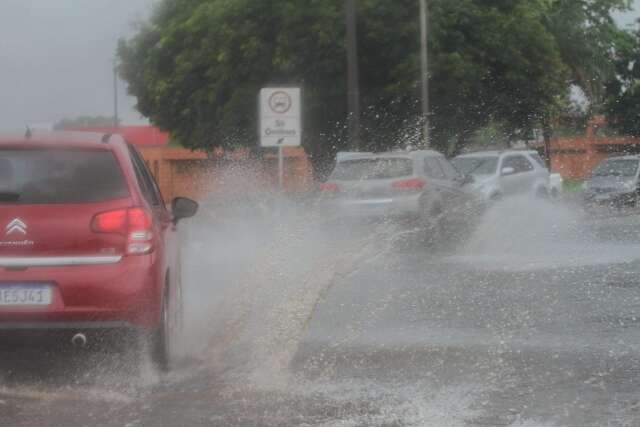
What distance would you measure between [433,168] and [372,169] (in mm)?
983

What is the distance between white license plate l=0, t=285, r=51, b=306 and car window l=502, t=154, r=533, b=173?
1915cm

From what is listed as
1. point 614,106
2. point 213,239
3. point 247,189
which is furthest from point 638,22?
point 213,239

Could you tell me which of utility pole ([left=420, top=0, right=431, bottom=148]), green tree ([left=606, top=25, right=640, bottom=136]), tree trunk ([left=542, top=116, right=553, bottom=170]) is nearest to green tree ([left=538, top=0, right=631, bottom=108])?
tree trunk ([left=542, top=116, right=553, bottom=170])

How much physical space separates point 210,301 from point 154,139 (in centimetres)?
8273

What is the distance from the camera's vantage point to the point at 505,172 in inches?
941

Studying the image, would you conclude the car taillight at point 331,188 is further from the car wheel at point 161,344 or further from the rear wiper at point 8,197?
the rear wiper at point 8,197

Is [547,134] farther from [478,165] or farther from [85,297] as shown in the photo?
[85,297]

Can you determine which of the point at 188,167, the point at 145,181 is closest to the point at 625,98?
the point at 188,167

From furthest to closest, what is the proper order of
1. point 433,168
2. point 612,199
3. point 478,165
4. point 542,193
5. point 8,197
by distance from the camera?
1. point 612,199
2. point 542,193
3. point 478,165
4. point 433,168
5. point 8,197

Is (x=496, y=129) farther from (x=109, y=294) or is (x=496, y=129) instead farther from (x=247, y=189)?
(x=109, y=294)

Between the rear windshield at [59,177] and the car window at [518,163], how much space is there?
1872cm

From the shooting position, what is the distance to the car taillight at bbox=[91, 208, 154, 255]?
21.5 ft

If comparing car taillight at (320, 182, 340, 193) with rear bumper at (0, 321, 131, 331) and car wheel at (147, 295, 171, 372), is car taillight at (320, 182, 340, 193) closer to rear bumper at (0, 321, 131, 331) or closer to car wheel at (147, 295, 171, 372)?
car wheel at (147, 295, 171, 372)

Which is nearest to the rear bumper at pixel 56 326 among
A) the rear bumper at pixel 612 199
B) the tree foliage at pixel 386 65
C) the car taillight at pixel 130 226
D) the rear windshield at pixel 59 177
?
the car taillight at pixel 130 226
